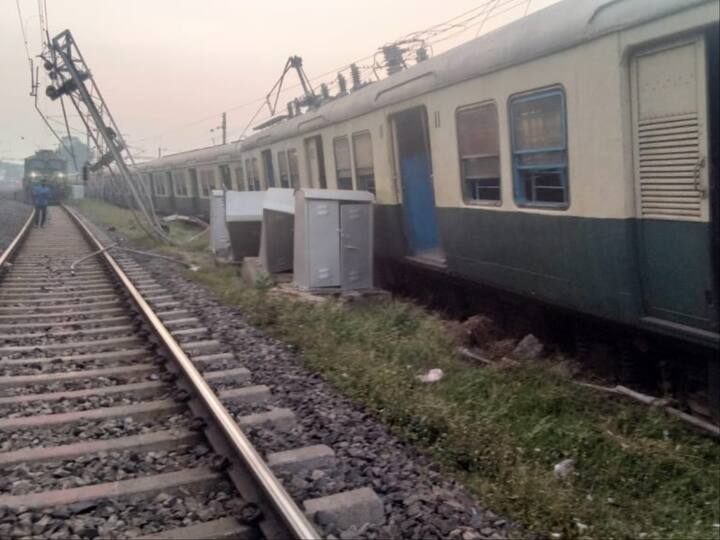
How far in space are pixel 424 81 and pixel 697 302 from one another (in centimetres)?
488

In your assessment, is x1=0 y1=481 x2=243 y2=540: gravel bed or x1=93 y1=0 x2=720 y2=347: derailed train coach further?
x1=93 y1=0 x2=720 y2=347: derailed train coach

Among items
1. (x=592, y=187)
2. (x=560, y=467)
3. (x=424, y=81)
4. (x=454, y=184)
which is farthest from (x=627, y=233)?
(x=424, y=81)

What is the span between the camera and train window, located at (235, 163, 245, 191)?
21566 mm

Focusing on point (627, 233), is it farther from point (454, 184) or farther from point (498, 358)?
point (454, 184)

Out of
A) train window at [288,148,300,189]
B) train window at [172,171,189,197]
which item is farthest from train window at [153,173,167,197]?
train window at [288,148,300,189]

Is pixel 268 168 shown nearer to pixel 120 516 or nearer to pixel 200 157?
pixel 200 157

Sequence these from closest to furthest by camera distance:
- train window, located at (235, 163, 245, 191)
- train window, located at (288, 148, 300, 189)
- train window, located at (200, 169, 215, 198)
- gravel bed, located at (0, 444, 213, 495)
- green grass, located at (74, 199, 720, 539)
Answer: green grass, located at (74, 199, 720, 539), gravel bed, located at (0, 444, 213, 495), train window, located at (288, 148, 300, 189), train window, located at (235, 163, 245, 191), train window, located at (200, 169, 215, 198)

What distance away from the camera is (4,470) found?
184 inches

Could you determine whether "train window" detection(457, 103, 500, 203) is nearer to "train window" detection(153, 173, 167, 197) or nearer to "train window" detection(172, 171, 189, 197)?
"train window" detection(172, 171, 189, 197)

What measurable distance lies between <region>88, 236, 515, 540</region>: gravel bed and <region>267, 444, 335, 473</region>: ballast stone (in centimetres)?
8

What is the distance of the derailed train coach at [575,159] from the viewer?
5309mm

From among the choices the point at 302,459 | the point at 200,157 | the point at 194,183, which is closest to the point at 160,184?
the point at 194,183

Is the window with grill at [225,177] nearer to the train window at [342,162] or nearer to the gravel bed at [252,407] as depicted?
the train window at [342,162]

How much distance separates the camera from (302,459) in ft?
15.1
